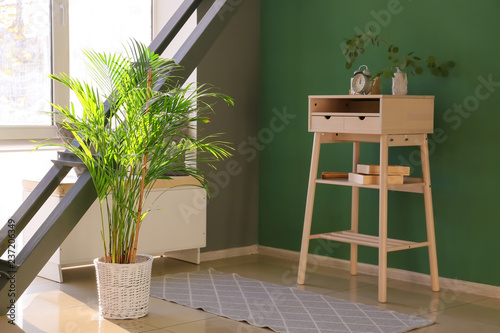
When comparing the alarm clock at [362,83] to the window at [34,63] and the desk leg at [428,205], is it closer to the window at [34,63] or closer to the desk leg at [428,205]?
the desk leg at [428,205]

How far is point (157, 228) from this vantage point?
4711 mm

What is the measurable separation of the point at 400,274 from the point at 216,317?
1415 millimetres

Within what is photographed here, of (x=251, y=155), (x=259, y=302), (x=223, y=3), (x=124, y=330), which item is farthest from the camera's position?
(x=251, y=155)

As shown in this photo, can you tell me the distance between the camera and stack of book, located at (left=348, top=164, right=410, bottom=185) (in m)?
4.07

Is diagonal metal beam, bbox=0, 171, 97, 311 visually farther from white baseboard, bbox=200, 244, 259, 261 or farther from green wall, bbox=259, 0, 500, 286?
green wall, bbox=259, 0, 500, 286

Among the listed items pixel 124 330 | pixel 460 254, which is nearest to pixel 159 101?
pixel 124 330

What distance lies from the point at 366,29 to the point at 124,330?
2.44 metres

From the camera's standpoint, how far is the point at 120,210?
3.64 m

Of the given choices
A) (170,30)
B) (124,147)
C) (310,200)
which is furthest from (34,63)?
(310,200)

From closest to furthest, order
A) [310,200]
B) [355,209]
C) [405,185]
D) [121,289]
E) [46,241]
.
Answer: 1. [121,289]
2. [46,241]
3. [405,185]
4. [310,200]
5. [355,209]

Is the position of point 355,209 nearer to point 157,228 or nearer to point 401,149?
point 401,149

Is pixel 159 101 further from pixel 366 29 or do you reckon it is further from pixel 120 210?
pixel 366 29

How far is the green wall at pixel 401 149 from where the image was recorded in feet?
13.5

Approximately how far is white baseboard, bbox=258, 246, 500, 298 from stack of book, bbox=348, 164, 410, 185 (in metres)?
0.70
